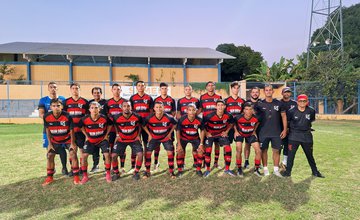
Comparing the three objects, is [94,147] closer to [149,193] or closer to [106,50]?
[149,193]

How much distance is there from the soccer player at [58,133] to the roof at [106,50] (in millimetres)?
26749

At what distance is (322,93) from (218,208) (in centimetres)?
1922

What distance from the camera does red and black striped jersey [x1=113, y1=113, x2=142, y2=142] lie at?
5.38 m

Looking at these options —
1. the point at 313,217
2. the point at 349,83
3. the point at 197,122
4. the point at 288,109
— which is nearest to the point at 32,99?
the point at 197,122

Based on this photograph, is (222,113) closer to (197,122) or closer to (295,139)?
(197,122)

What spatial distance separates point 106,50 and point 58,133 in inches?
1176

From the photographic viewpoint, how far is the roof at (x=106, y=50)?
29.8 m

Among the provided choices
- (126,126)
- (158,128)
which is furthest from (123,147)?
(158,128)

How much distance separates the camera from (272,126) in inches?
216

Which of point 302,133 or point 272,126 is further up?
point 272,126

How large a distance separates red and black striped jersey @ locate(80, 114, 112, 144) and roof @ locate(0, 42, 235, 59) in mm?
26792

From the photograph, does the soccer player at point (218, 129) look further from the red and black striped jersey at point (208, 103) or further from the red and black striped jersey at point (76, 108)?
the red and black striped jersey at point (76, 108)

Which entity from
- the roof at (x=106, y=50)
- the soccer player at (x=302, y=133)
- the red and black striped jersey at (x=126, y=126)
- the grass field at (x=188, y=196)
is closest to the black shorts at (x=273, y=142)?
the soccer player at (x=302, y=133)

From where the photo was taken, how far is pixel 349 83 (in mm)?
18250
